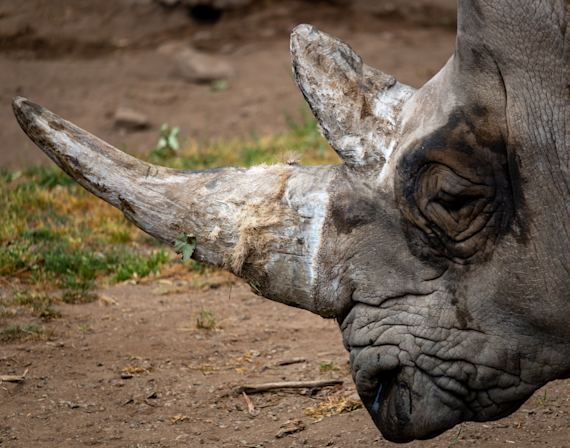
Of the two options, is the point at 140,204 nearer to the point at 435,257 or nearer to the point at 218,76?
the point at 435,257

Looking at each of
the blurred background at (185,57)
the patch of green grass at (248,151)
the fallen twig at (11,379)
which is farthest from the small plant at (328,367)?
the blurred background at (185,57)

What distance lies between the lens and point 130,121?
832cm

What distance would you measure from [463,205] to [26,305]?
3.11m

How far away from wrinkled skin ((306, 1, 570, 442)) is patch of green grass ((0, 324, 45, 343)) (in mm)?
2178

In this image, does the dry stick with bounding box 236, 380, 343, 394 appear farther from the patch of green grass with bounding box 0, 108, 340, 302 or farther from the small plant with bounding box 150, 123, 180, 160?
the small plant with bounding box 150, 123, 180, 160

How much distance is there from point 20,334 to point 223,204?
2.01m

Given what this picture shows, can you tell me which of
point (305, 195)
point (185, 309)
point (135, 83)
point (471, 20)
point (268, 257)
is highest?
point (471, 20)

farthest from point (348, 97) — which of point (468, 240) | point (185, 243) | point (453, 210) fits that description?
point (185, 243)

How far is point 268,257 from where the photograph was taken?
8.59ft

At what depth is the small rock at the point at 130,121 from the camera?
8328 mm

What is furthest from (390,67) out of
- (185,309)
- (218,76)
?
(185,309)

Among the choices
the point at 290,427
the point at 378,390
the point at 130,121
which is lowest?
the point at 130,121

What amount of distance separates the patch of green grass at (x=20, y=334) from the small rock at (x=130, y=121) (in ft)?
15.4

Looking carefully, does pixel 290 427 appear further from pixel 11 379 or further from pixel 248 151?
pixel 248 151
